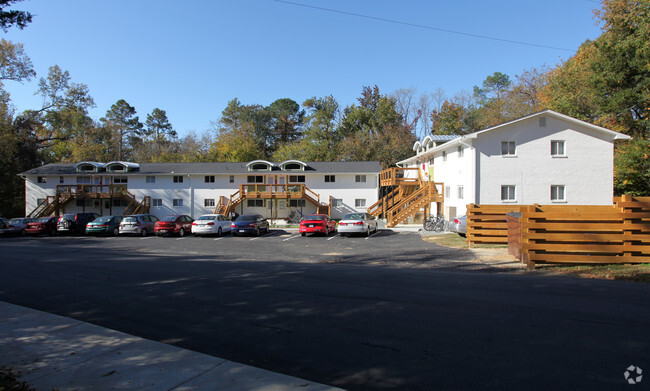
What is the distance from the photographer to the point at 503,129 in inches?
948

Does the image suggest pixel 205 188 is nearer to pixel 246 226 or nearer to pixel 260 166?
pixel 260 166

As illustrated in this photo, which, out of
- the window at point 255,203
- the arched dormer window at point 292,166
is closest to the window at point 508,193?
the arched dormer window at point 292,166

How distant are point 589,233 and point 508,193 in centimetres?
1350

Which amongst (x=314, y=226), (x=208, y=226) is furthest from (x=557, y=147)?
(x=208, y=226)

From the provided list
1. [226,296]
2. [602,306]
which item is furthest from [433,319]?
[226,296]

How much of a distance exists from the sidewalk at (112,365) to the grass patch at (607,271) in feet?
30.8

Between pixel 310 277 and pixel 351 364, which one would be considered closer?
pixel 351 364

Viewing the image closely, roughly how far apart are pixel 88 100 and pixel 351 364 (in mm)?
61776

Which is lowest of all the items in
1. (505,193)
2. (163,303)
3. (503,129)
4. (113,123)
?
(163,303)

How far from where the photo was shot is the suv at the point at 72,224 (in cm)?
2714

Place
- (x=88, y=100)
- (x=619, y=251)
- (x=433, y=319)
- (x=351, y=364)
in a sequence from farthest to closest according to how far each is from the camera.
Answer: (x=88, y=100) → (x=619, y=251) → (x=433, y=319) → (x=351, y=364)

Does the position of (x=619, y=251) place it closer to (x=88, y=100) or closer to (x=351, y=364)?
(x=351, y=364)

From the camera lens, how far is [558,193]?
24.2 metres

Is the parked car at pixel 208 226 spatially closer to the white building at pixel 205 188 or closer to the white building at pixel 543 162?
the white building at pixel 205 188
